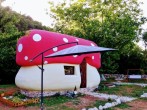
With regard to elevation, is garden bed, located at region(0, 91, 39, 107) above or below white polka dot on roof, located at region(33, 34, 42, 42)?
below

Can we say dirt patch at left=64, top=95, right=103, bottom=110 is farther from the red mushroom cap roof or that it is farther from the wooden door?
the red mushroom cap roof

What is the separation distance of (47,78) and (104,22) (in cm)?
971

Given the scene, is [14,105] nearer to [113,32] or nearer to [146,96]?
[146,96]

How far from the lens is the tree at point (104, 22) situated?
21.6m

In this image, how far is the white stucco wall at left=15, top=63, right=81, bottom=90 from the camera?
46.2 ft

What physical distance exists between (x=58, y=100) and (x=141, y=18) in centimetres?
1694

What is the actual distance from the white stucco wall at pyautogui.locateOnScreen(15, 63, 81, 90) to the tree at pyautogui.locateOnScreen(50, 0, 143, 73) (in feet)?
24.2

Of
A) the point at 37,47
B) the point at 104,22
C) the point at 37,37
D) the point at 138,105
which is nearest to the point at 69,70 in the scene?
the point at 37,47

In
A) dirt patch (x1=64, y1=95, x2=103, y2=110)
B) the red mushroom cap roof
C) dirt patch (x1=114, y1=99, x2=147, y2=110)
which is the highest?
the red mushroom cap roof

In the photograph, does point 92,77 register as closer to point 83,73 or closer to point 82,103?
point 83,73

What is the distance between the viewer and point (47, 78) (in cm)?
1422

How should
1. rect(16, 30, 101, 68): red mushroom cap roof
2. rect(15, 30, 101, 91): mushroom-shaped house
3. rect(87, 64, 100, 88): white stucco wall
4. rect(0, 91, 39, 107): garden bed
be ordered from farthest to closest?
1. rect(87, 64, 100, 88): white stucco wall
2. rect(16, 30, 101, 68): red mushroom cap roof
3. rect(15, 30, 101, 91): mushroom-shaped house
4. rect(0, 91, 39, 107): garden bed

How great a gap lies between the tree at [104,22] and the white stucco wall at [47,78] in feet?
24.2

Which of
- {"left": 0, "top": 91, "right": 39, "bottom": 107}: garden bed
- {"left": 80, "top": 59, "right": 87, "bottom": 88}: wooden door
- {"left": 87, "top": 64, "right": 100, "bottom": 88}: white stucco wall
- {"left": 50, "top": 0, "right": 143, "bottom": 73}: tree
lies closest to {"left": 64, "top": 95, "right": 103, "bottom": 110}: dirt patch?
{"left": 0, "top": 91, "right": 39, "bottom": 107}: garden bed
